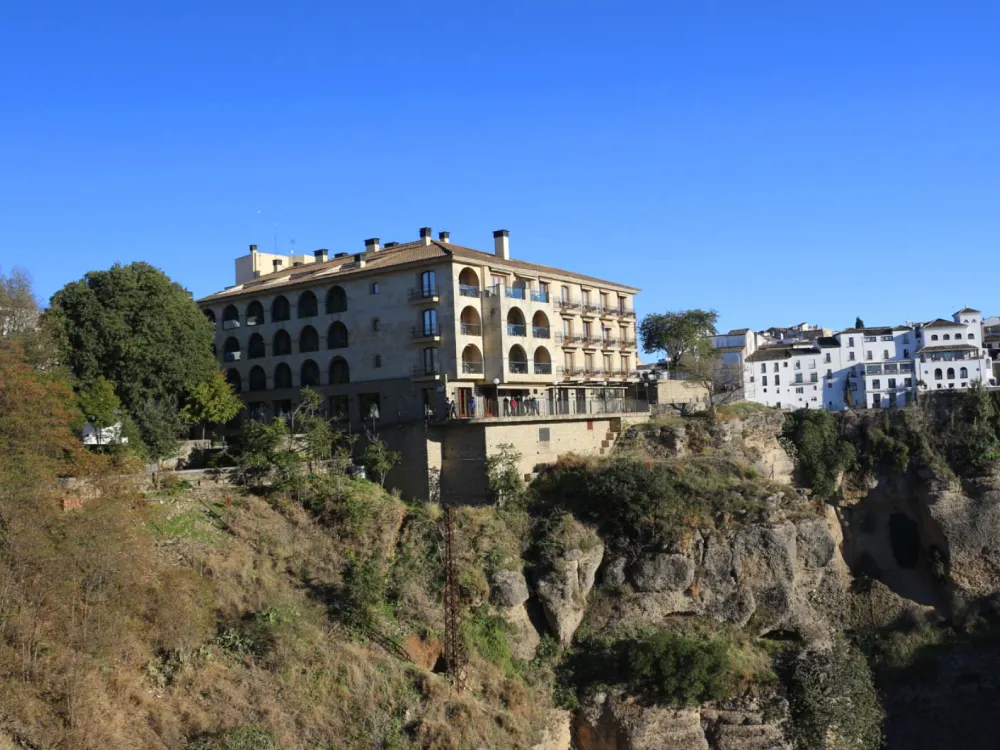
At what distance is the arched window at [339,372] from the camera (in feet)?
175

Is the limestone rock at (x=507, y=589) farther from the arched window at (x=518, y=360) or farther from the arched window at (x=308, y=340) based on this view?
the arched window at (x=308, y=340)

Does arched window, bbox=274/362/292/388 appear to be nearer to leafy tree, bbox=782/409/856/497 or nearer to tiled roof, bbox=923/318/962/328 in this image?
leafy tree, bbox=782/409/856/497

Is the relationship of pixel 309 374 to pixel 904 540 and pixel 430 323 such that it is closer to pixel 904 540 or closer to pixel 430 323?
pixel 430 323

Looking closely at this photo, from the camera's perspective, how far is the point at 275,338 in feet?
186

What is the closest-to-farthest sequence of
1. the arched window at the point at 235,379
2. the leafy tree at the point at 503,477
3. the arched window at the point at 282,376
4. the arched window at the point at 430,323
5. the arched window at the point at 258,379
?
the leafy tree at the point at 503,477 < the arched window at the point at 430,323 < the arched window at the point at 282,376 < the arched window at the point at 258,379 < the arched window at the point at 235,379

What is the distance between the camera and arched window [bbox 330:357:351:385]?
175ft

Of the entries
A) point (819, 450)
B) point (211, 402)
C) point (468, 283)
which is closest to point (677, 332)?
point (819, 450)

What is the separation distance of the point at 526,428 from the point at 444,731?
59.0 ft

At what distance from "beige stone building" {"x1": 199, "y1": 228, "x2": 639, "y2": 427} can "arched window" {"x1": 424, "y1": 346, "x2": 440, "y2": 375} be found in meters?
0.06

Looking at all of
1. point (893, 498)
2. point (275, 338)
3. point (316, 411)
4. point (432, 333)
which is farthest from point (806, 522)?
point (275, 338)

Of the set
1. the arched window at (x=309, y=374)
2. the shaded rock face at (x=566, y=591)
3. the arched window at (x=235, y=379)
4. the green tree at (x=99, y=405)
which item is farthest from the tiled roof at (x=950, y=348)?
the green tree at (x=99, y=405)

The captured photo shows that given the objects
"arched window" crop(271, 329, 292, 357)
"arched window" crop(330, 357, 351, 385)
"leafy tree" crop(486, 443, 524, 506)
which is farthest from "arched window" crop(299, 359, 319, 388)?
"leafy tree" crop(486, 443, 524, 506)

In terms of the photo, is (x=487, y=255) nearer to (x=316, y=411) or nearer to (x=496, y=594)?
(x=316, y=411)

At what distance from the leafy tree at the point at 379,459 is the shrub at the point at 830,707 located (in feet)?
65.2
